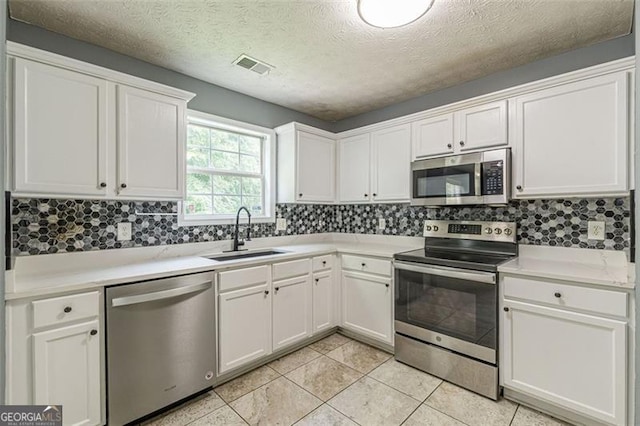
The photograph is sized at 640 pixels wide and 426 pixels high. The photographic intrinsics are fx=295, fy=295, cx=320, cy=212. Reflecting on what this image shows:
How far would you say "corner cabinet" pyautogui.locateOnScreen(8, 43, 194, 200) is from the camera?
1.62 meters

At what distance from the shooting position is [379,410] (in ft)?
6.22

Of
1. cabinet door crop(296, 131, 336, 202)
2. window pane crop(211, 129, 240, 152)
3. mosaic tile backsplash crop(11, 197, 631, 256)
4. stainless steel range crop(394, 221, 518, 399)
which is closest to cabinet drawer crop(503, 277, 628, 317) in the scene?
stainless steel range crop(394, 221, 518, 399)

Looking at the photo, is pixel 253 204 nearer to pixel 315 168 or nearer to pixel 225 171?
pixel 225 171

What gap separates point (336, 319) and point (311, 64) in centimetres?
237

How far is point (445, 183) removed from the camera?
251cm

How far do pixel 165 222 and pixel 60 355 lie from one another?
1.11 m

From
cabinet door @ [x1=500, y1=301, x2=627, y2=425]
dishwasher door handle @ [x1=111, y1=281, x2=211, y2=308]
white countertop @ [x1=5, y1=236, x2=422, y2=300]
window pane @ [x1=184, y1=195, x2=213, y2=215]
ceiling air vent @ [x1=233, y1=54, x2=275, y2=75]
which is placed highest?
ceiling air vent @ [x1=233, y1=54, x2=275, y2=75]

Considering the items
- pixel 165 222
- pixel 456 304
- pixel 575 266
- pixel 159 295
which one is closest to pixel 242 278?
pixel 159 295

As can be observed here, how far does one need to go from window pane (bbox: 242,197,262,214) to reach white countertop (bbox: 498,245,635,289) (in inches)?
88.1

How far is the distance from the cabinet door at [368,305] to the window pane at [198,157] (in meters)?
1.71

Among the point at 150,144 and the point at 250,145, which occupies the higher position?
the point at 250,145

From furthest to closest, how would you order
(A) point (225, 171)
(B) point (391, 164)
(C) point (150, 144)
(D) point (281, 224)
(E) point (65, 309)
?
1. (D) point (281, 224)
2. (B) point (391, 164)
3. (A) point (225, 171)
4. (C) point (150, 144)
5. (E) point (65, 309)

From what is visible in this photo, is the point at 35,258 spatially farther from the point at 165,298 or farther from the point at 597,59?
the point at 597,59

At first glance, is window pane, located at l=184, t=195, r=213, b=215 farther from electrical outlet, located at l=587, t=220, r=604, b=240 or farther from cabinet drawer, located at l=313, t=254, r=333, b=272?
electrical outlet, located at l=587, t=220, r=604, b=240
